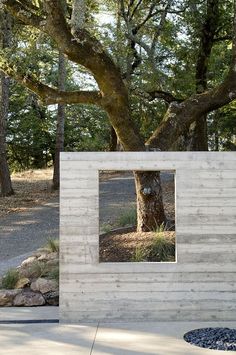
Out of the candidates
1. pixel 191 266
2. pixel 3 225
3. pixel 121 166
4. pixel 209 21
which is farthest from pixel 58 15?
pixel 209 21

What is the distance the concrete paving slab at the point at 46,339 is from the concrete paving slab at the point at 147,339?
124 mm

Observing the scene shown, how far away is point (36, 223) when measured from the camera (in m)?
11.6

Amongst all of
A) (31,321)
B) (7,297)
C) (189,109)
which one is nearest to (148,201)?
(189,109)

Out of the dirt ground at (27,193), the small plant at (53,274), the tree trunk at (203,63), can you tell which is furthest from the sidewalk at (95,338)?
the tree trunk at (203,63)

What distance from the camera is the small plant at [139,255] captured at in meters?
6.54

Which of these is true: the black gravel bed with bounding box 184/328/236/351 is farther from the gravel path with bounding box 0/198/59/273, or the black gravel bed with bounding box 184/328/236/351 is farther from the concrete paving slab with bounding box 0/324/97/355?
the gravel path with bounding box 0/198/59/273

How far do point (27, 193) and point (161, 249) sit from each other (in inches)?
384

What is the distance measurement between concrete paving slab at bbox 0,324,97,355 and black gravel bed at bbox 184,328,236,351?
906 millimetres

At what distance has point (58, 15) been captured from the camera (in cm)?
695

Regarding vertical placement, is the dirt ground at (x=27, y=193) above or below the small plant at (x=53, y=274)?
above

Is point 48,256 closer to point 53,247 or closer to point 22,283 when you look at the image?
point 53,247

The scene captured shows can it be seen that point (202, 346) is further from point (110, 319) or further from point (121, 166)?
point (121, 166)

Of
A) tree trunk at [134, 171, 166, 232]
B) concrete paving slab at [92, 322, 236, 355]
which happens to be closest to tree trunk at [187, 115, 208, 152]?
tree trunk at [134, 171, 166, 232]

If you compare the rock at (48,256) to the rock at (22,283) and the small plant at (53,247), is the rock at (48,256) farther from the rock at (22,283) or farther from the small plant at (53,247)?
the rock at (22,283)
